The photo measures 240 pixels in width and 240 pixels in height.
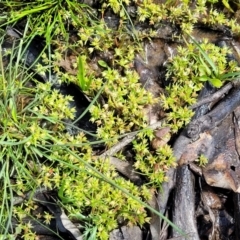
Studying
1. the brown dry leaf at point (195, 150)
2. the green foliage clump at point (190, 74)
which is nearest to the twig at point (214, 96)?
the green foliage clump at point (190, 74)

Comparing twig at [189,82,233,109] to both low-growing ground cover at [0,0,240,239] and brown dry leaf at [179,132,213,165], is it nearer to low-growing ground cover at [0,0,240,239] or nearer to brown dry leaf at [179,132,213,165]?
low-growing ground cover at [0,0,240,239]

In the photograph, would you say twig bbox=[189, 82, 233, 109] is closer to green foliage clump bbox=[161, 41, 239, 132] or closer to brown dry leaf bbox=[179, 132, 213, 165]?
green foliage clump bbox=[161, 41, 239, 132]

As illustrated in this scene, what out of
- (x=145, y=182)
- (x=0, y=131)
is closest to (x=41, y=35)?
(x=0, y=131)

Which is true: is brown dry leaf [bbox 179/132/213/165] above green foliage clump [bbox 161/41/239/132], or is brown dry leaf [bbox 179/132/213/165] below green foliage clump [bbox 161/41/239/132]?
below

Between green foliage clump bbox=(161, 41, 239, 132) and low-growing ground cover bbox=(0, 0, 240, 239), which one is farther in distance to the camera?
green foliage clump bbox=(161, 41, 239, 132)

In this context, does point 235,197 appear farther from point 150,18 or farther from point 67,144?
point 150,18

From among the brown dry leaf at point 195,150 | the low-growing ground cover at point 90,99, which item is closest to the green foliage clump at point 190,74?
the low-growing ground cover at point 90,99

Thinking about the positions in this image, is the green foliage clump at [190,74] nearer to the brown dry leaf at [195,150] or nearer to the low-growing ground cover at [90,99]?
the low-growing ground cover at [90,99]

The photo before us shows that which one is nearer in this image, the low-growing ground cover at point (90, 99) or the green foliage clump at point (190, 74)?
the low-growing ground cover at point (90, 99)

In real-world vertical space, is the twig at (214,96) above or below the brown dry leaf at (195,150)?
above

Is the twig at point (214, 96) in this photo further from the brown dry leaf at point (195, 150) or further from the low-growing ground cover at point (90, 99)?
the brown dry leaf at point (195, 150)

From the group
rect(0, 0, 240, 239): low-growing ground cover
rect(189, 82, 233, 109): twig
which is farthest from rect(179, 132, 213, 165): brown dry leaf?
rect(189, 82, 233, 109): twig
